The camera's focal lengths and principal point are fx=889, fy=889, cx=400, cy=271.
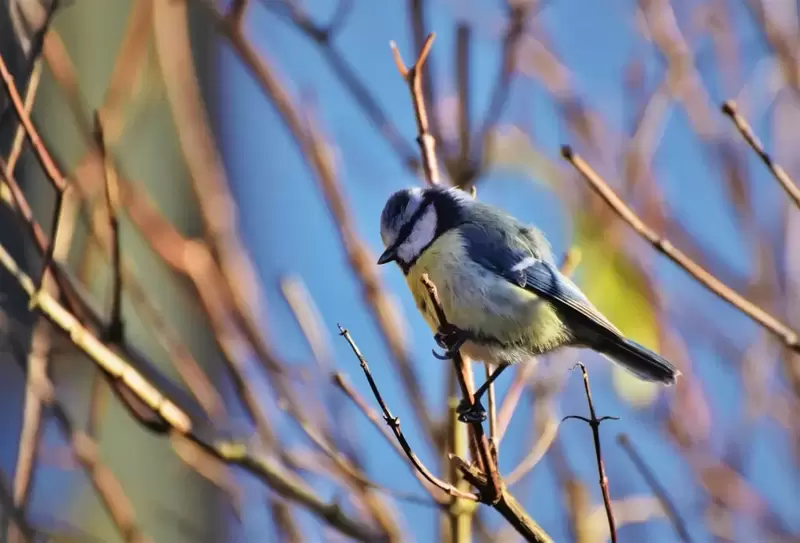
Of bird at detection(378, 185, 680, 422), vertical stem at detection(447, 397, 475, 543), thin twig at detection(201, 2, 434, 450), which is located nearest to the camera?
vertical stem at detection(447, 397, 475, 543)

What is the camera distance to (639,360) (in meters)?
0.92

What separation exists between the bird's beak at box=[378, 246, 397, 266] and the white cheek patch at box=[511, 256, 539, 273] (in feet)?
0.44

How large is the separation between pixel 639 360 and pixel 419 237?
0.28 m

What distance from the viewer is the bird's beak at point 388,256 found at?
0.99m

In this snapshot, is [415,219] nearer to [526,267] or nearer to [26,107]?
[526,267]

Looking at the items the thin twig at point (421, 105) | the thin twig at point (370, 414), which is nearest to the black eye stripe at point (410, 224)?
the thin twig at point (421, 105)

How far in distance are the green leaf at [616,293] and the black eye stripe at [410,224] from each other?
0.18 meters

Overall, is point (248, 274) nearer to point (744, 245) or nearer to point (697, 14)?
point (744, 245)

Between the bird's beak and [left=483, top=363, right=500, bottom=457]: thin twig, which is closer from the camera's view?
[left=483, top=363, right=500, bottom=457]: thin twig

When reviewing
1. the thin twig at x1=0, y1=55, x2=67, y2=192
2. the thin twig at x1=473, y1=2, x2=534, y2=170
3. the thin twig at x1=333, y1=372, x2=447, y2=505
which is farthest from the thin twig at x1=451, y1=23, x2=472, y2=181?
the thin twig at x1=0, y1=55, x2=67, y2=192

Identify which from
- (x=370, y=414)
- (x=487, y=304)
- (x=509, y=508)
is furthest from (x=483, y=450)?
(x=487, y=304)

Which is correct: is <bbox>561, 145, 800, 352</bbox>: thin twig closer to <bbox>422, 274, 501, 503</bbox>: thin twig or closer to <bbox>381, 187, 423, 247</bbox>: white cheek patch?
<bbox>422, 274, 501, 503</bbox>: thin twig

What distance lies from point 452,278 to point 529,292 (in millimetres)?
88

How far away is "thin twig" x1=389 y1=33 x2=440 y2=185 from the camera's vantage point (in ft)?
2.65
